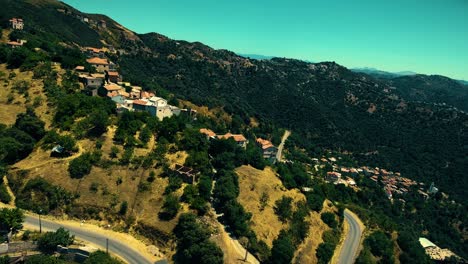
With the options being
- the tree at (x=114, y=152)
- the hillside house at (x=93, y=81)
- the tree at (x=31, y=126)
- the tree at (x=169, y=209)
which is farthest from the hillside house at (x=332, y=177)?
the tree at (x=31, y=126)

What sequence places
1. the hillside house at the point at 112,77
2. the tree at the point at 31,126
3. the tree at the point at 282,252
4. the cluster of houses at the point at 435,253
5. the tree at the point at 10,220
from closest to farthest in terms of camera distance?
1. the tree at the point at 10,220
2. the tree at the point at 282,252
3. the tree at the point at 31,126
4. the cluster of houses at the point at 435,253
5. the hillside house at the point at 112,77

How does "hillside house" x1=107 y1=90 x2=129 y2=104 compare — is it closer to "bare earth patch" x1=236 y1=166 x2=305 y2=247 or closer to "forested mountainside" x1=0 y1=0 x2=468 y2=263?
"forested mountainside" x1=0 y1=0 x2=468 y2=263

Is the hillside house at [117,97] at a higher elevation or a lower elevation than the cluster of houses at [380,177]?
higher

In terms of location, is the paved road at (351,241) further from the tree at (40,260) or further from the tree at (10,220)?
the tree at (10,220)

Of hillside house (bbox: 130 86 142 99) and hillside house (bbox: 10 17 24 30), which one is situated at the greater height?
hillside house (bbox: 10 17 24 30)

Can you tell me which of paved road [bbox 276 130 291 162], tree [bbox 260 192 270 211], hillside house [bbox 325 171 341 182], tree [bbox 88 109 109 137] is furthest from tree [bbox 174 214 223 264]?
hillside house [bbox 325 171 341 182]

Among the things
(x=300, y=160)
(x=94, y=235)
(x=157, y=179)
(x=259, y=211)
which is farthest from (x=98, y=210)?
(x=300, y=160)

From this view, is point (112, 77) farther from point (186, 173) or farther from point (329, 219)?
point (329, 219)
